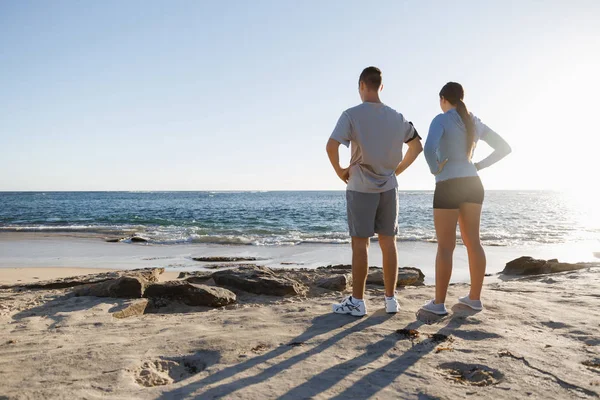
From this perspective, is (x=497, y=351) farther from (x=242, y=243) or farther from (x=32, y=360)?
(x=242, y=243)

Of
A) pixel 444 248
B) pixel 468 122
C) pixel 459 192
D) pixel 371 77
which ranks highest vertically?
pixel 371 77

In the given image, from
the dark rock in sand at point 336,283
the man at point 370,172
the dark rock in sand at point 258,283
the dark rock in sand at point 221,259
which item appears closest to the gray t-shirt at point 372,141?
the man at point 370,172

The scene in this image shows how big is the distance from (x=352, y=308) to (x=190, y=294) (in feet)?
5.62

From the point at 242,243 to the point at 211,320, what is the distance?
34.6 feet

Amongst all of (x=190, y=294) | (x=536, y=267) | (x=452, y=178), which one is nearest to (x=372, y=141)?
(x=452, y=178)

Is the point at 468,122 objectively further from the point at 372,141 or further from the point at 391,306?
the point at 391,306

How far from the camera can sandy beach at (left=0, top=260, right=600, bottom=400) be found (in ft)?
7.19

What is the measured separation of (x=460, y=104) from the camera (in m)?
3.54

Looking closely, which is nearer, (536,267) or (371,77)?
(371,77)

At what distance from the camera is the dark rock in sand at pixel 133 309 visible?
3894 millimetres

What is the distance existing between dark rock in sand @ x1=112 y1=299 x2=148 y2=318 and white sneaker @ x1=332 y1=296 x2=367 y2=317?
1856 mm

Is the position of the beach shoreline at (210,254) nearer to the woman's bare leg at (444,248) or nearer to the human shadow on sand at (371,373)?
the woman's bare leg at (444,248)

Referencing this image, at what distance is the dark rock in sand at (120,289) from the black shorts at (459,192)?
3.14m

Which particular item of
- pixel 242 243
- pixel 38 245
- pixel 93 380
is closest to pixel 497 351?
pixel 93 380
